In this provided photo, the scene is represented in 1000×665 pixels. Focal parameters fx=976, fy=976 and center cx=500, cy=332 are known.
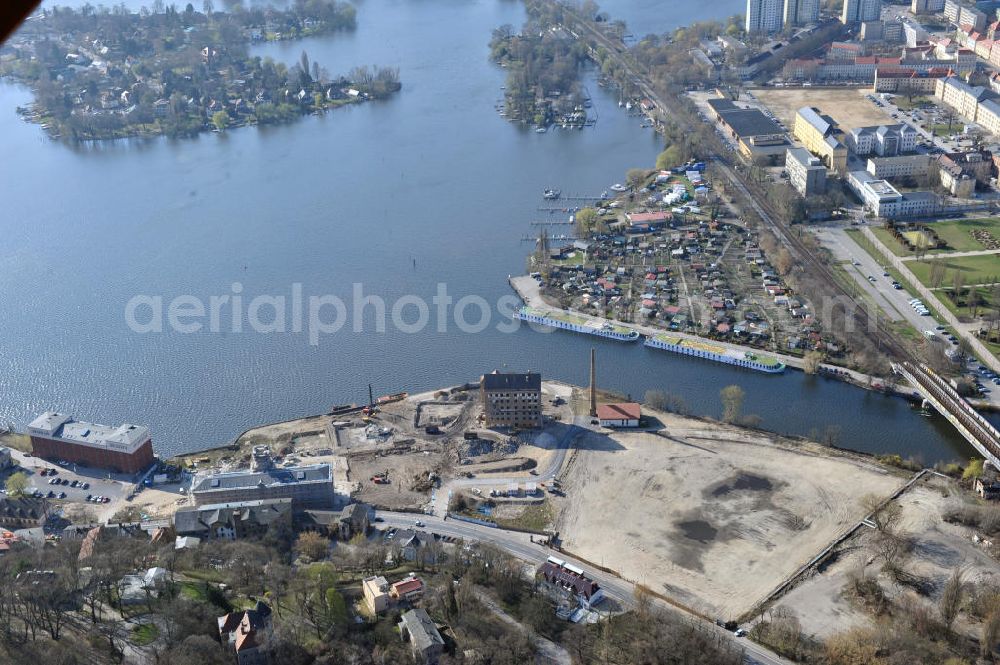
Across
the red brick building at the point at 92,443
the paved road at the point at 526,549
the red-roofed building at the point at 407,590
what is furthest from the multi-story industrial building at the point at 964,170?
the red brick building at the point at 92,443

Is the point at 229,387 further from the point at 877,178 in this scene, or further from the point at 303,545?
the point at 877,178

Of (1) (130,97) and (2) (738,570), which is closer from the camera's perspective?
(2) (738,570)

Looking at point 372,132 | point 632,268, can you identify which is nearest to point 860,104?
point 632,268

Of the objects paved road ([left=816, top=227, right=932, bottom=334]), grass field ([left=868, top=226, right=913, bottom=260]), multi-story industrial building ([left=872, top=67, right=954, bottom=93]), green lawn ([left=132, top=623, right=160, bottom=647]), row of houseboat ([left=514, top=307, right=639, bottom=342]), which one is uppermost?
multi-story industrial building ([left=872, top=67, right=954, bottom=93])

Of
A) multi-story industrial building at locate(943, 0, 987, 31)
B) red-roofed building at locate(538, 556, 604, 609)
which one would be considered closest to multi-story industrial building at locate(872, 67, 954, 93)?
multi-story industrial building at locate(943, 0, 987, 31)

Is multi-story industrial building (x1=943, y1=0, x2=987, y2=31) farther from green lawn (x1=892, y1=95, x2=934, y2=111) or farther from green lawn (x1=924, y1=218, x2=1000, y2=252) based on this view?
green lawn (x1=924, y1=218, x2=1000, y2=252)

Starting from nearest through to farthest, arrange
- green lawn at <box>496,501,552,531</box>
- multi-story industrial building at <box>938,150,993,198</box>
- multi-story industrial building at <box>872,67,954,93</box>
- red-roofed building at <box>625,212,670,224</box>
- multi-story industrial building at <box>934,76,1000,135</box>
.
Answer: green lawn at <box>496,501,552,531</box>, red-roofed building at <box>625,212,670,224</box>, multi-story industrial building at <box>938,150,993,198</box>, multi-story industrial building at <box>934,76,1000,135</box>, multi-story industrial building at <box>872,67,954,93</box>
